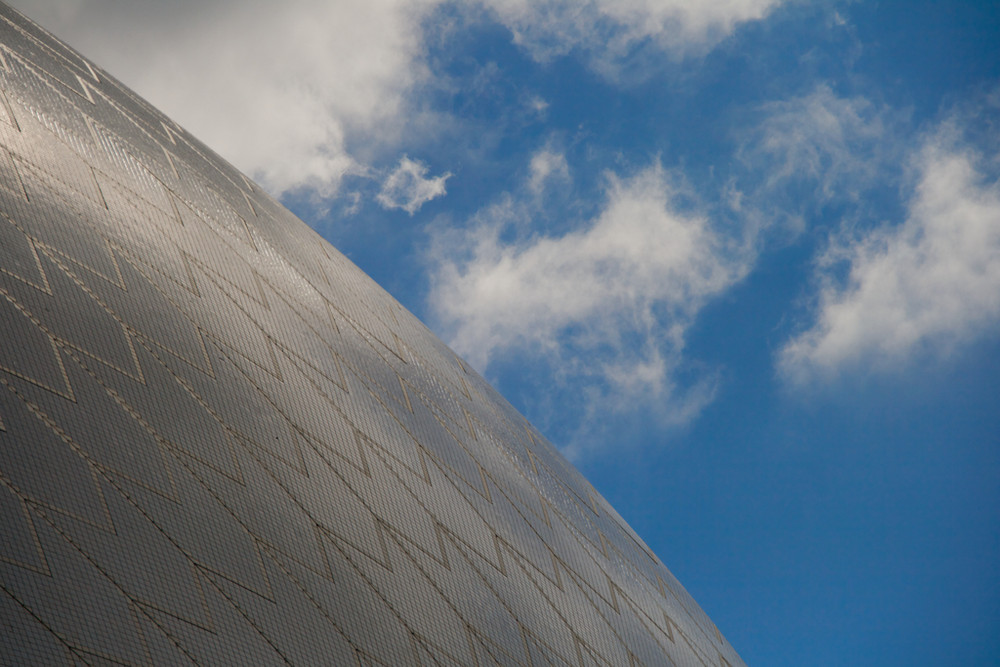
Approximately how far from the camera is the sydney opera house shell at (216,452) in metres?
5.27

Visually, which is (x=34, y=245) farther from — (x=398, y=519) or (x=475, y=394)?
(x=475, y=394)

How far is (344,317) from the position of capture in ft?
32.4

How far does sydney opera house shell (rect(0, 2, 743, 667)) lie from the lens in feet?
17.3

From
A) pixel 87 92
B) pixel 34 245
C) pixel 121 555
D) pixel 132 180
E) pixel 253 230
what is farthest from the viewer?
pixel 253 230

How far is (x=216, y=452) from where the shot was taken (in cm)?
652

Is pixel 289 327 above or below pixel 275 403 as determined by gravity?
above

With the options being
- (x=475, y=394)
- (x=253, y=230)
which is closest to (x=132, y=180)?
(x=253, y=230)

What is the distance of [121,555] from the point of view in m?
5.29

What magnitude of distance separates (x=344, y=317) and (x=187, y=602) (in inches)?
194

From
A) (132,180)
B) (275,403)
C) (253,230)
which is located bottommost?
(275,403)

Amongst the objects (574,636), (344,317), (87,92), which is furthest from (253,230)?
(574,636)

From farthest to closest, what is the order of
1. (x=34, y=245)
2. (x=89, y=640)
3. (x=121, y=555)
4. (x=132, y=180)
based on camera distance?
(x=132, y=180), (x=34, y=245), (x=121, y=555), (x=89, y=640)

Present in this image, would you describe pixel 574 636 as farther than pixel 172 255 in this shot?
Yes

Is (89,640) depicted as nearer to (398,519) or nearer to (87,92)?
(398,519)
